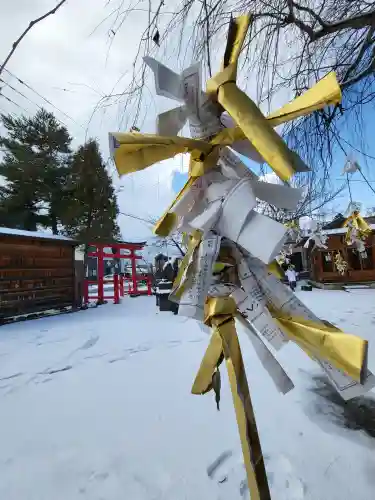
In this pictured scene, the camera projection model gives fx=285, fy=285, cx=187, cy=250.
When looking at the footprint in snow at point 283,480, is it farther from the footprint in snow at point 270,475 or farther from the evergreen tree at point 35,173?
the evergreen tree at point 35,173

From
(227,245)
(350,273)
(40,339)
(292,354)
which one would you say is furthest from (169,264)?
(350,273)

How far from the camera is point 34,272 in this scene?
665 centimetres

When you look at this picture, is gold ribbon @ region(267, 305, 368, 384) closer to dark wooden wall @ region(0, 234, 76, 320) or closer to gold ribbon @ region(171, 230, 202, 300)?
gold ribbon @ region(171, 230, 202, 300)

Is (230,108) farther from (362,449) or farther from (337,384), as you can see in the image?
(362,449)

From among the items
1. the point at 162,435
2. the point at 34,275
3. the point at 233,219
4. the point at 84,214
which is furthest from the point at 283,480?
the point at 84,214

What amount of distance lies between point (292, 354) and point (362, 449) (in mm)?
1583

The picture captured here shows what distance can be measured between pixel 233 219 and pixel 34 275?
23.2 feet

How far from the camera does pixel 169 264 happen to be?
6.60m

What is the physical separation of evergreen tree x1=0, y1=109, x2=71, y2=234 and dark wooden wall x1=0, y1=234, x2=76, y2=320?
7.95m

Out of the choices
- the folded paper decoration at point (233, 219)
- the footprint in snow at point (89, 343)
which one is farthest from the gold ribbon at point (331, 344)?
the footprint in snow at point (89, 343)

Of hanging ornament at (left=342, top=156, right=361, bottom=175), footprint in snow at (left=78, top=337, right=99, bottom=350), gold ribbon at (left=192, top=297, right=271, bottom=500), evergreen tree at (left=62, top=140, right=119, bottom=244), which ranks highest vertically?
evergreen tree at (left=62, top=140, right=119, bottom=244)

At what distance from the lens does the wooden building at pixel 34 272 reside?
19.9 ft

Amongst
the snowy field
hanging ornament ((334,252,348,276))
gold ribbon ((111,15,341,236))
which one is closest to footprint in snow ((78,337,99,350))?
the snowy field

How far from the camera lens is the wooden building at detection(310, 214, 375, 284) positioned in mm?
12094
